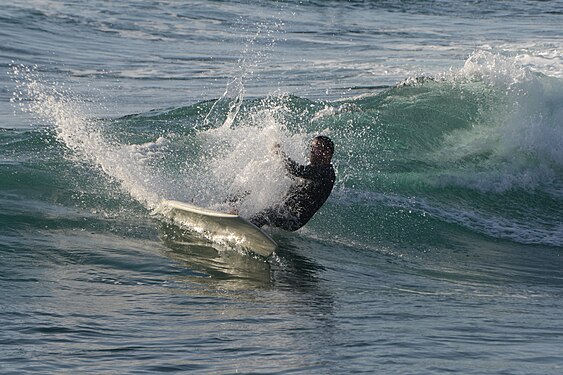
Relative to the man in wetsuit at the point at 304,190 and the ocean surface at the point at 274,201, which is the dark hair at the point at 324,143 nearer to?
the man in wetsuit at the point at 304,190

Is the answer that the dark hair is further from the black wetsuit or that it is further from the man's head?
the black wetsuit

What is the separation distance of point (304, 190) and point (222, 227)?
1.03 metres

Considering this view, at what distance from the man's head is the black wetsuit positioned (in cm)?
6

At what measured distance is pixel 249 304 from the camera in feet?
22.4

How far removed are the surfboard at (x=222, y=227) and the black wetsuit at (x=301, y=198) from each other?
56 centimetres

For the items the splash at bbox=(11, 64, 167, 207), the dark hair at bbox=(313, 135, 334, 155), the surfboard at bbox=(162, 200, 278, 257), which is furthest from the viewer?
the splash at bbox=(11, 64, 167, 207)

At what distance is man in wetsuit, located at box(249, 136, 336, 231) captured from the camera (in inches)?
367

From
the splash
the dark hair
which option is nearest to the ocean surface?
the splash

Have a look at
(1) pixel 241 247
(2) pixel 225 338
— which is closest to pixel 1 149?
(1) pixel 241 247

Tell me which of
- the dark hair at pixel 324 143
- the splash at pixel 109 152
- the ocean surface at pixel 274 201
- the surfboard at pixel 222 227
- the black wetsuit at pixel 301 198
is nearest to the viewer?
the ocean surface at pixel 274 201

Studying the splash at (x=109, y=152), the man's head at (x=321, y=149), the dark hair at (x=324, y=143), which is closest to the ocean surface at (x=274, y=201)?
the splash at (x=109, y=152)

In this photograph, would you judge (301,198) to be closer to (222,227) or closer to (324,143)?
(324,143)

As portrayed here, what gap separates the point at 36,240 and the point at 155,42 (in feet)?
58.1

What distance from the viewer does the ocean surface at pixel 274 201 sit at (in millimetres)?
5816
